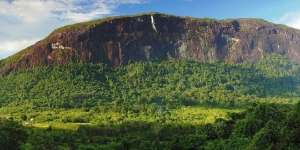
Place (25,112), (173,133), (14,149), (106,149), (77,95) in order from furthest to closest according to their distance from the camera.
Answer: (77,95)
(25,112)
(173,133)
(106,149)
(14,149)

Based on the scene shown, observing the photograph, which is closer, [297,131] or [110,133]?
[297,131]

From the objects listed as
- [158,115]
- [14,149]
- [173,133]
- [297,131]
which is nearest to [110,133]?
[173,133]

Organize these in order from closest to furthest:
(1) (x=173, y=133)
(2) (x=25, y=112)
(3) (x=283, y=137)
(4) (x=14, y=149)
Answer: (3) (x=283, y=137) → (4) (x=14, y=149) → (1) (x=173, y=133) → (2) (x=25, y=112)

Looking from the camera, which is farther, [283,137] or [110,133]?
[110,133]

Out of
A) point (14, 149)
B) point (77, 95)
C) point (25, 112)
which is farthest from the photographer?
point (77, 95)

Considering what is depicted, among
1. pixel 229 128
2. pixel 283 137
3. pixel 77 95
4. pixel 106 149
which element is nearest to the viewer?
pixel 283 137

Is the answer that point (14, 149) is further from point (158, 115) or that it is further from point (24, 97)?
point (24, 97)

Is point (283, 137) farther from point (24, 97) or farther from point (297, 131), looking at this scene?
point (24, 97)

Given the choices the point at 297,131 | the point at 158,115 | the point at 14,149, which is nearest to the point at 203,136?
the point at 297,131

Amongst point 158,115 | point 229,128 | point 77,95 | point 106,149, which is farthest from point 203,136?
point 77,95
